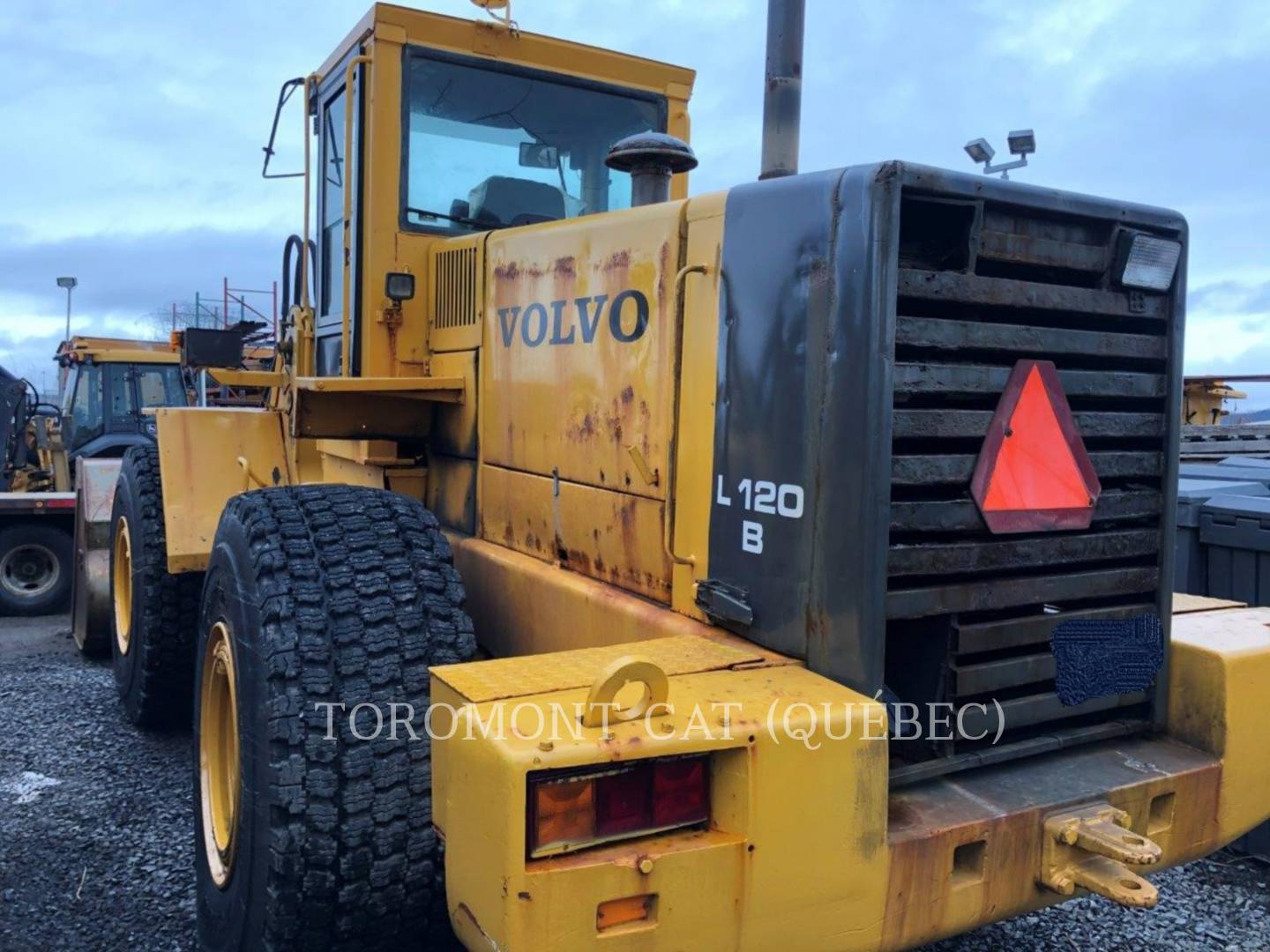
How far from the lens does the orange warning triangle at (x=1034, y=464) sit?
234 cm

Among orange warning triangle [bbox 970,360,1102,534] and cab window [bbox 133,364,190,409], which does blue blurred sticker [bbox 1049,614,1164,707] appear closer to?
orange warning triangle [bbox 970,360,1102,534]

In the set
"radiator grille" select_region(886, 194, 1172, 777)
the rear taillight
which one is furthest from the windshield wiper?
the rear taillight

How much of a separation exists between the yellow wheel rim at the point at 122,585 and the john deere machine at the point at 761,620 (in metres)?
2.36

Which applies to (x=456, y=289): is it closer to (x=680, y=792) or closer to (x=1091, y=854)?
(x=680, y=792)

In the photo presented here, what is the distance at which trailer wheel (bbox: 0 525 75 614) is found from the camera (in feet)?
27.1

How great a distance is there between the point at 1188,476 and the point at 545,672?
14.0 feet

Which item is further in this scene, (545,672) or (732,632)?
(732,632)

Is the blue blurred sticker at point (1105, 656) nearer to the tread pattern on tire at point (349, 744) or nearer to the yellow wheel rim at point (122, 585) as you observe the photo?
the tread pattern on tire at point (349, 744)

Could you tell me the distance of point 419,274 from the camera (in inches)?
151

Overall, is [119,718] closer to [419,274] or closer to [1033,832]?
[419,274]

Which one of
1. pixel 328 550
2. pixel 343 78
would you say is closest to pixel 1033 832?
pixel 328 550

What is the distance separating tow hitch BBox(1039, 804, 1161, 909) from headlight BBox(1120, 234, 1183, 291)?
1.20 meters

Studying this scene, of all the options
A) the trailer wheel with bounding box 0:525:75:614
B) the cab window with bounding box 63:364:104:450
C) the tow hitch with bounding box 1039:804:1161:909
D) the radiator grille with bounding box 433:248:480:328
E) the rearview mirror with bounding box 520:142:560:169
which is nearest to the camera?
the tow hitch with bounding box 1039:804:1161:909

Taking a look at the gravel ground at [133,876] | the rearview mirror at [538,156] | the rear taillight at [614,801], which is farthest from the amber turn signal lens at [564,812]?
the rearview mirror at [538,156]
